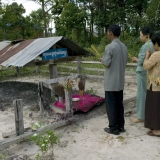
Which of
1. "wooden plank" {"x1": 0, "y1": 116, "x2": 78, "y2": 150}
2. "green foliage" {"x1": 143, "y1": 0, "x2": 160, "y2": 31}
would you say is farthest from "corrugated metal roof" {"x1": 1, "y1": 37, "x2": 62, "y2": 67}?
"green foliage" {"x1": 143, "y1": 0, "x2": 160, "y2": 31}

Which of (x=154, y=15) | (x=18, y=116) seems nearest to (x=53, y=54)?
(x=18, y=116)

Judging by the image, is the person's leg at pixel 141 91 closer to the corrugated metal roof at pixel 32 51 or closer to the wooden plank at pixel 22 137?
the wooden plank at pixel 22 137

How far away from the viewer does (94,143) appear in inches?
150

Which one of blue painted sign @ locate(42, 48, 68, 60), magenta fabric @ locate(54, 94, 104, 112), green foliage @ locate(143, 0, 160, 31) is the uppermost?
green foliage @ locate(143, 0, 160, 31)

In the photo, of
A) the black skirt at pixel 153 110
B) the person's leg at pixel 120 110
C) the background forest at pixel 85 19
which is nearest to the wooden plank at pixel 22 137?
the person's leg at pixel 120 110

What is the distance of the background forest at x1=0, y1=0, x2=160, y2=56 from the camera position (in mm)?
12656

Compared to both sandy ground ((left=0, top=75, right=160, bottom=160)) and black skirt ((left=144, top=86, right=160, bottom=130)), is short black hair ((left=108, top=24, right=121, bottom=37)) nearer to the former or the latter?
black skirt ((left=144, top=86, right=160, bottom=130))

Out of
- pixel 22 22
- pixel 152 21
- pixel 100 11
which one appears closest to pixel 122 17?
pixel 100 11

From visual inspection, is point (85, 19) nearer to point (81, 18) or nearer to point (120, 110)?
point (81, 18)

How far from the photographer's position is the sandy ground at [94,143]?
341cm

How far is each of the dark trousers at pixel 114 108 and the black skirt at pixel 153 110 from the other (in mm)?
476

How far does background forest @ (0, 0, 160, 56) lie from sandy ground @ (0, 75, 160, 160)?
8.71 metres

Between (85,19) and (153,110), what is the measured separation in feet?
59.9

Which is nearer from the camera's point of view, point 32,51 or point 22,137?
point 22,137
